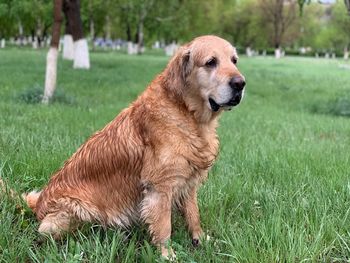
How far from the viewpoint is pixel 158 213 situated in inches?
132

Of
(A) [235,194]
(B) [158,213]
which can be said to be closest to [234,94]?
(B) [158,213]

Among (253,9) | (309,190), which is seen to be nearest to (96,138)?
(309,190)

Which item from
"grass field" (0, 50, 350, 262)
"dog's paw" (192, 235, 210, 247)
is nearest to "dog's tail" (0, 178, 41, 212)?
"grass field" (0, 50, 350, 262)

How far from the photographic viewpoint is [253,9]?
71.5 meters

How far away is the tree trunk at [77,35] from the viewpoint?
765 inches

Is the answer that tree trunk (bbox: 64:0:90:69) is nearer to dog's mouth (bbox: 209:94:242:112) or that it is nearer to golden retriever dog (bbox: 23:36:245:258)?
golden retriever dog (bbox: 23:36:245:258)

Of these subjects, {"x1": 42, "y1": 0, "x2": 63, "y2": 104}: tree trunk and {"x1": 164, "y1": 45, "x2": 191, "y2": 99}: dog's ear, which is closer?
{"x1": 164, "y1": 45, "x2": 191, "y2": 99}: dog's ear

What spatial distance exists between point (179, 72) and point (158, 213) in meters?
1.05

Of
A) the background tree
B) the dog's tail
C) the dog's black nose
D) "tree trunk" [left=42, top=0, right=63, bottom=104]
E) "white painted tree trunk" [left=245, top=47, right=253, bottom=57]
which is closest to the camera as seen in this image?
the dog's black nose

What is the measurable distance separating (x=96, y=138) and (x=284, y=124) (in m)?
6.48

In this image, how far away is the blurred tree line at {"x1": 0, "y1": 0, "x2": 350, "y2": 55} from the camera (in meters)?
41.2

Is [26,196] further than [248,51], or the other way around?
[248,51]

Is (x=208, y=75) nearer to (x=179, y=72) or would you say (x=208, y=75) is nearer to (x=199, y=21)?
(x=179, y=72)

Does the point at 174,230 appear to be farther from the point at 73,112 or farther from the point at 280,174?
the point at 73,112
